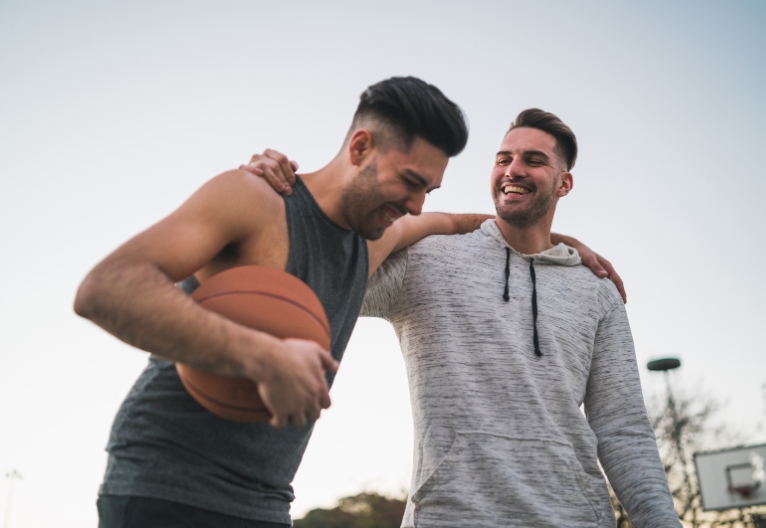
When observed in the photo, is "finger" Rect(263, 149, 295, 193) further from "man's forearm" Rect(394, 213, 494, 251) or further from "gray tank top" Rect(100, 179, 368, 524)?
"man's forearm" Rect(394, 213, 494, 251)

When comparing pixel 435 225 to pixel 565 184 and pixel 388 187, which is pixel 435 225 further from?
pixel 388 187

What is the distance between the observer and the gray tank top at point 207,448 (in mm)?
2176

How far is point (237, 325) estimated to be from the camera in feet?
6.04

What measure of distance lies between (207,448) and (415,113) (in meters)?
1.44

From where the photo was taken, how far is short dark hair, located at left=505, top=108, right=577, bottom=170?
13.9ft

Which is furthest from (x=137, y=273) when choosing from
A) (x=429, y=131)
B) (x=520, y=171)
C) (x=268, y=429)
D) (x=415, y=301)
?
(x=520, y=171)

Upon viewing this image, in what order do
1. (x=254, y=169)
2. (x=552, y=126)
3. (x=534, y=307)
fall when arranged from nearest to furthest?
(x=254, y=169), (x=534, y=307), (x=552, y=126)

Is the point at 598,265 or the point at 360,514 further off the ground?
the point at 598,265

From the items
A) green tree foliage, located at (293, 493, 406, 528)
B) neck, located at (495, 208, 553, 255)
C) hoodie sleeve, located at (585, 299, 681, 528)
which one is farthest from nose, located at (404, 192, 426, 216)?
green tree foliage, located at (293, 493, 406, 528)

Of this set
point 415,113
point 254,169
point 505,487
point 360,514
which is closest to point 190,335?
point 254,169

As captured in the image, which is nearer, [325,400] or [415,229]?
[325,400]

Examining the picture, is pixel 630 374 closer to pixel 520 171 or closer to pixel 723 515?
pixel 520 171

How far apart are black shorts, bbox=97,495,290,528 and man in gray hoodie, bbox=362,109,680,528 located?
1.23 metres

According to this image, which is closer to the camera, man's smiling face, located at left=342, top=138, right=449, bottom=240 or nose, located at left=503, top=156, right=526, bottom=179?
man's smiling face, located at left=342, top=138, right=449, bottom=240
